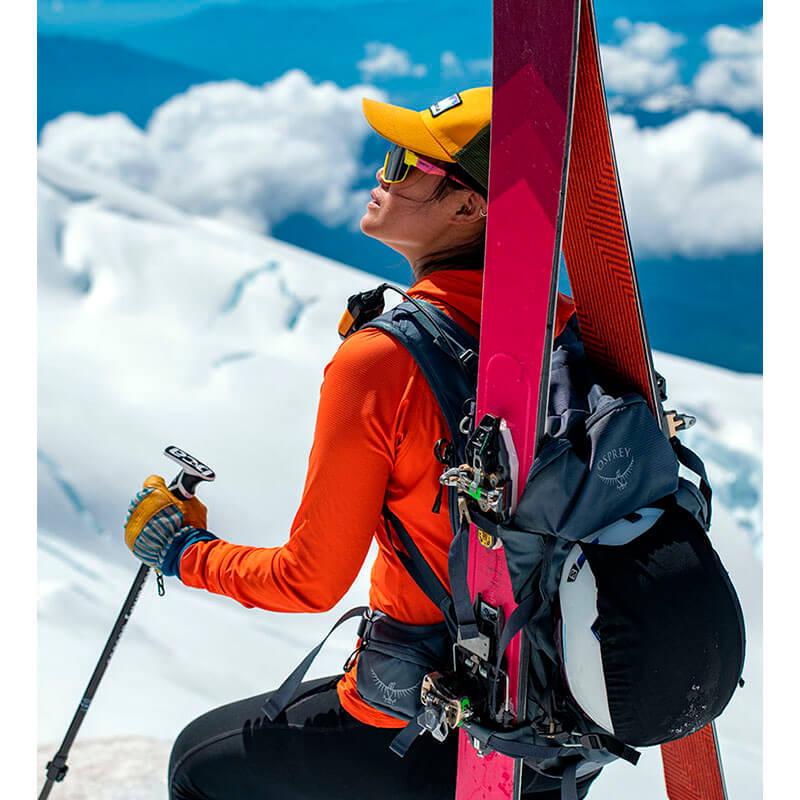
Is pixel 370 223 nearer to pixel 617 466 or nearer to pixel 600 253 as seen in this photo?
pixel 600 253

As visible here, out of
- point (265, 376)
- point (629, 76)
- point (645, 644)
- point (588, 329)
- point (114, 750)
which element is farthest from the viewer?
point (629, 76)

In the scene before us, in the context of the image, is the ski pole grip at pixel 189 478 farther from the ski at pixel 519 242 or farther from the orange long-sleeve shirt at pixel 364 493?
the ski at pixel 519 242

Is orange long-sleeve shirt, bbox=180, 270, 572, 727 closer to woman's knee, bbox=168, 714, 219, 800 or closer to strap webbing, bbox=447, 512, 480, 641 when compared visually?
strap webbing, bbox=447, 512, 480, 641

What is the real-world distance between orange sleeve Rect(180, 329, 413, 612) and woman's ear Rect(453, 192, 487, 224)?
264 millimetres

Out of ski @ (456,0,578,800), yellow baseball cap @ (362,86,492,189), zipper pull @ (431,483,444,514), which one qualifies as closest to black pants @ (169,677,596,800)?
ski @ (456,0,578,800)

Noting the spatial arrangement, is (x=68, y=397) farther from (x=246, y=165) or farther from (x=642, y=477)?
(x=246, y=165)

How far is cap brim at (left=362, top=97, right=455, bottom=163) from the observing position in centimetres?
143

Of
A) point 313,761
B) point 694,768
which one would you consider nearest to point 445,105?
point 313,761

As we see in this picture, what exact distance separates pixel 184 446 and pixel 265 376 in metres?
0.74

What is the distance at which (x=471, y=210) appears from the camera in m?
1.47

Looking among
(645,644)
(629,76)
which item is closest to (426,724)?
(645,644)

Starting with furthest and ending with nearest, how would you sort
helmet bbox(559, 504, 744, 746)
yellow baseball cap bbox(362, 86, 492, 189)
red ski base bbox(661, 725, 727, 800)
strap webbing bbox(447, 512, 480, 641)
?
red ski base bbox(661, 725, 727, 800) → yellow baseball cap bbox(362, 86, 492, 189) → strap webbing bbox(447, 512, 480, 641) → helmet bbox(559, 504, 744, 746)

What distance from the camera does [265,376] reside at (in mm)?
5699

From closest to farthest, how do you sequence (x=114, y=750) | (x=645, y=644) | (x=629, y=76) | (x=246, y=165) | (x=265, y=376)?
(x=645, y=644) → (x=114, y=750) → (x=265, y=376) → (x=629, y=76) → (x=246, y=165)
